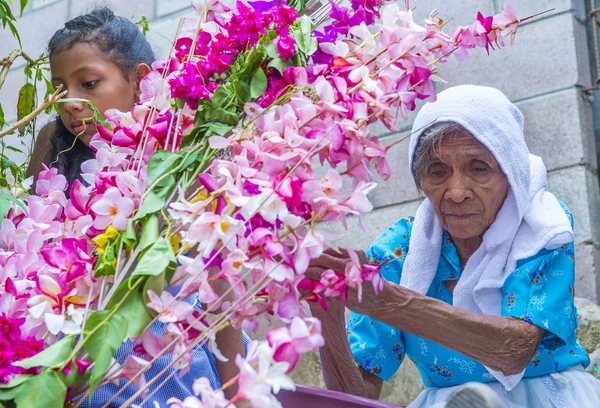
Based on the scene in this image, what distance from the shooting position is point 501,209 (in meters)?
2.23

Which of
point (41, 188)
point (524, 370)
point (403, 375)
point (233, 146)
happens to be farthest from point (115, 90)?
point (403, 375)

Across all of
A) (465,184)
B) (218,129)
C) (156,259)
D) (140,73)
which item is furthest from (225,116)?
(465,184)

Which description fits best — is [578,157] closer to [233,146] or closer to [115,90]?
[115,90]

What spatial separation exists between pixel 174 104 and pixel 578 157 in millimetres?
2031

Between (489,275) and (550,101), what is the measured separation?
0.99 metres

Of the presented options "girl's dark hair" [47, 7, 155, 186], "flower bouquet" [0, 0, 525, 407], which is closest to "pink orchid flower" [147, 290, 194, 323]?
"flower bouquet" [0, 0, 525, 407]

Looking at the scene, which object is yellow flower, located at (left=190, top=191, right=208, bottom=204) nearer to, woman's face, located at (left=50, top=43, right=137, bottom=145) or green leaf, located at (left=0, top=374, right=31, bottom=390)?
green leaf, located at (left=0, top=374, right=31, bottom=390)

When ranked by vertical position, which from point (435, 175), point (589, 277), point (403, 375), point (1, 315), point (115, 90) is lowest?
point (403, 375)

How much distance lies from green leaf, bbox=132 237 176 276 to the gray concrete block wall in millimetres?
1951

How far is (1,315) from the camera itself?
3.33 feet

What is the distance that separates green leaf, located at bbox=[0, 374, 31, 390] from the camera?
94 cm

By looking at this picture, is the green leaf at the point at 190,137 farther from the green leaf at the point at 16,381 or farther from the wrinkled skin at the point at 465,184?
the wrinkled skin at the point at 465,184

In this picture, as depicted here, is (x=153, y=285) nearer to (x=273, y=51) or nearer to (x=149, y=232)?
(x=149, y=232)

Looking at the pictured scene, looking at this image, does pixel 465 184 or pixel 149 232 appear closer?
pixel 149 232
